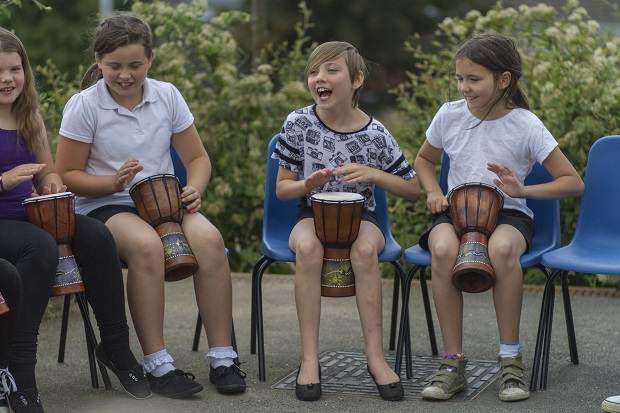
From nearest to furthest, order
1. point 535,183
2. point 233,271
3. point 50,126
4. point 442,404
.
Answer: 1. point 442,404
2. point 535,183
3. point 50,126
4. point 233,271

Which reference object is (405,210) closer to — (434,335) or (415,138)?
(415,138)

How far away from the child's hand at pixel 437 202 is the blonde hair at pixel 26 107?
1.58 m

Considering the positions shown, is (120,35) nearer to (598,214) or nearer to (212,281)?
(212,281)

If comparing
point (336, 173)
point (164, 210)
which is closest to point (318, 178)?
point (336, 173)

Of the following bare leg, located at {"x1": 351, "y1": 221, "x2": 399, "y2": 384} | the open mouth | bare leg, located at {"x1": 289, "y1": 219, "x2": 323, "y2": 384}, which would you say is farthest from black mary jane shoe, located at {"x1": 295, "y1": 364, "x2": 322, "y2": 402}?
the open mouth

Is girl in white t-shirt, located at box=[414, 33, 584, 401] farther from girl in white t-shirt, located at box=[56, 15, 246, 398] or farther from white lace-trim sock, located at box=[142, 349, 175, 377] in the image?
white lace-trim sock, located at box=[142, 349, 175, 377]

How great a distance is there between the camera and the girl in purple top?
3633 millimetres

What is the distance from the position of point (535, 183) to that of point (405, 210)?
1985 mm

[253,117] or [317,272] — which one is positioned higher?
[253,117]

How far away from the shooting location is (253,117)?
22.9 ft

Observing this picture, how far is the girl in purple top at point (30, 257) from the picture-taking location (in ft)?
11.9

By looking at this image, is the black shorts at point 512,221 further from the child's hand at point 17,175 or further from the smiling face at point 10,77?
the smiling face at point 10,77

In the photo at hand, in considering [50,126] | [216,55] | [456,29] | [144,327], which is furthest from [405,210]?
[144,327]

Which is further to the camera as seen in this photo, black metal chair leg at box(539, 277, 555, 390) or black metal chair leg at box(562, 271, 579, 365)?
black metal chair leg at box(562, 271, 579, 365)
